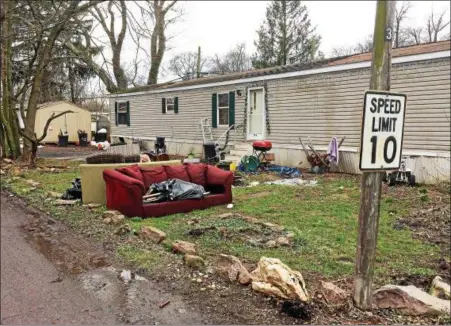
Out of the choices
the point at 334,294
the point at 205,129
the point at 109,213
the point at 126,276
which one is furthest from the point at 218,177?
the point at 205,129

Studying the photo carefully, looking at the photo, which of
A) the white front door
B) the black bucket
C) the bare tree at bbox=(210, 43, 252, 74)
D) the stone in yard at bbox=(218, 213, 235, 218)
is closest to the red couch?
the stone in yard at bbox=(218, 213, 235, 218)

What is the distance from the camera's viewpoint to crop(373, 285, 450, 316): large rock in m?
2.96

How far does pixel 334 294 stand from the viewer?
3.13 meters

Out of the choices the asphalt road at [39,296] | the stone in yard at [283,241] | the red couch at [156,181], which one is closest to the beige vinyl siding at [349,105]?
the red couch at [156,181]

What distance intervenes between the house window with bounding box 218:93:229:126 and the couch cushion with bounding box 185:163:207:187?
7.27 metres

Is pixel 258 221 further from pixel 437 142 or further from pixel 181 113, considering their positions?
pixel 181 113

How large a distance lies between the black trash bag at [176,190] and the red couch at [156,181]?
0.09 meters

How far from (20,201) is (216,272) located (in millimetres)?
5653

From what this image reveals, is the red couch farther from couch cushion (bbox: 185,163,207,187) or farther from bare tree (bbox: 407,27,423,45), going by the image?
bare tree (bbox: 407,27,423,45)

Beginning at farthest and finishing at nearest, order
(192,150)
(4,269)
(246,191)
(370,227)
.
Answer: (192,150), (246,191), (4,269), (370,227)

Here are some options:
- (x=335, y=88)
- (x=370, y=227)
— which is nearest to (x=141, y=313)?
(x=370, y=227)

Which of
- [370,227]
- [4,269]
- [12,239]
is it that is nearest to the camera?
[370,227]

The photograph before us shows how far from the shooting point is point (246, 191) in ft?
28.5

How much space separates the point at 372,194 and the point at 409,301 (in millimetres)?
903
